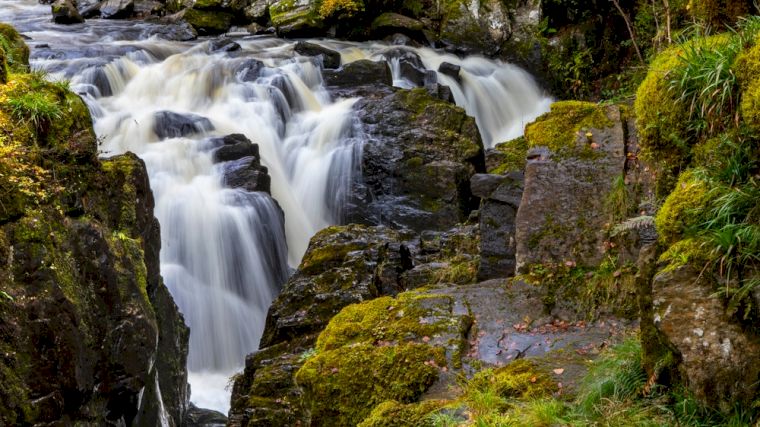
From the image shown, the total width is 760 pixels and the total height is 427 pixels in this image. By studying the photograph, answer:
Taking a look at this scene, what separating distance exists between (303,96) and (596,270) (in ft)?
36.4

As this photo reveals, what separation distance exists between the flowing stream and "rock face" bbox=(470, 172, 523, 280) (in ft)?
13.1

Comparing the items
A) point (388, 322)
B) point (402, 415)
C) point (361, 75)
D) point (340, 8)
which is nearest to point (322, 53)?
point (361, 75)

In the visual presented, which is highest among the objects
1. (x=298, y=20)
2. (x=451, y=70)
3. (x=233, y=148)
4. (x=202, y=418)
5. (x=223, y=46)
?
(x=298, y=20)

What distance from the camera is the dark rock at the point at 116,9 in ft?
81.5

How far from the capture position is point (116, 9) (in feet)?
82.0

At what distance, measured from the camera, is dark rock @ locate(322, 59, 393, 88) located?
1623 cm

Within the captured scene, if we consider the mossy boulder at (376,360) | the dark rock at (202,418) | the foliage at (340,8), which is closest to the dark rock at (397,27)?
the foliage at (340,8)

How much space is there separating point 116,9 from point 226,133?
13997mm

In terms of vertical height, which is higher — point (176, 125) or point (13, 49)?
point (13, 49)

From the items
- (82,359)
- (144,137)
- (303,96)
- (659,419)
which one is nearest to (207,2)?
(303,96)

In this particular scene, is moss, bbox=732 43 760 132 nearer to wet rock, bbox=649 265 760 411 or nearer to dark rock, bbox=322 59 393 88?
wet rock, bbox=649 265 760 411

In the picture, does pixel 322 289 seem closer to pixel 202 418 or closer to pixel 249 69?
pixel 202 418

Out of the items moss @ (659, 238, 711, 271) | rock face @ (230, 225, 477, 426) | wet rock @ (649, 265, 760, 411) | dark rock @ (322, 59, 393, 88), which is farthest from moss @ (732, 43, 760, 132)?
dark rock @ (322, 59, 393, 88)

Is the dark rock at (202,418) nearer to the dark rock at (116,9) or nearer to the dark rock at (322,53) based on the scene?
the dark rock at (322,53)
